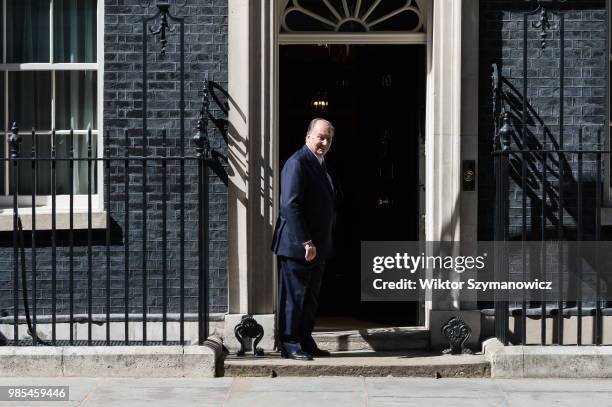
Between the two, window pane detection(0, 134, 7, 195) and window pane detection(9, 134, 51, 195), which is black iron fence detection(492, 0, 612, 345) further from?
window pane detection(0, 134, 7, 195)

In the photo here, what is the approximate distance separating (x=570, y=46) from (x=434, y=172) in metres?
1.45

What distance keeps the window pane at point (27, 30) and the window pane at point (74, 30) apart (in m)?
0.08

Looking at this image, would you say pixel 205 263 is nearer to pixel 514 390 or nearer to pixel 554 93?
pixel 514 390

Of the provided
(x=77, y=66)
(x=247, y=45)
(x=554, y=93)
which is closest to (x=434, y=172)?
Answer: (x=554, y=93)

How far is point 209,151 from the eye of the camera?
30.0 ft

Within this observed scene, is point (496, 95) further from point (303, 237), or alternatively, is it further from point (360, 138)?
point (360, 138)

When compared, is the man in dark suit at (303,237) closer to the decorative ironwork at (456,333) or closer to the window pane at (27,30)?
the decorative ironwork at (456,333)

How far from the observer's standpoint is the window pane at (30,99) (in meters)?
9.50

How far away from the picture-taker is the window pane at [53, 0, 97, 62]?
945cm

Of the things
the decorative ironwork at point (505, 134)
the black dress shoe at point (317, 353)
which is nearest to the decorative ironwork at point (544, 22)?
the decorative ironwork at point (505, 134)

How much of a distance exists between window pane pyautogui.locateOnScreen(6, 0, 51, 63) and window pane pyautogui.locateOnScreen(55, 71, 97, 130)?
23 centimetres

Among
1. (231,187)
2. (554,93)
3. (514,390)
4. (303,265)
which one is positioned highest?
(554,93)

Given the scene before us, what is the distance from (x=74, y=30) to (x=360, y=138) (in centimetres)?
380

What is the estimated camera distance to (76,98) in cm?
951
